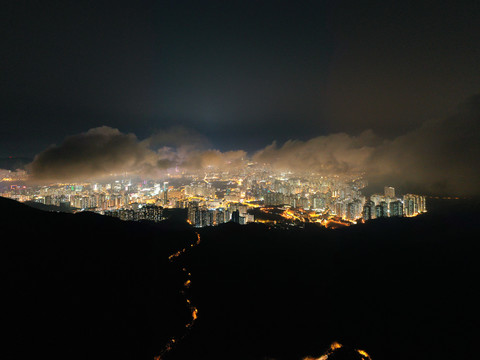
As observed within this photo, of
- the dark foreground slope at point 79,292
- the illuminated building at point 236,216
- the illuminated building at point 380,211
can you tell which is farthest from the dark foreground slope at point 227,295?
the illuminated building at point 236,216

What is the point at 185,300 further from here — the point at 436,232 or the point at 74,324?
the point at 436,232

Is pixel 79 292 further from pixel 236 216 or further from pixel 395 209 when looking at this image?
pixel 395 209

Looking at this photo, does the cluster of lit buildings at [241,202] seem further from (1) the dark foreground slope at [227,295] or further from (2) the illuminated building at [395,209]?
(1) the dark foreground slope at [227,295]

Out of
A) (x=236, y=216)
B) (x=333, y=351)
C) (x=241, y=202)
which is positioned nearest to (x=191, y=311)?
(x=333, y=351)

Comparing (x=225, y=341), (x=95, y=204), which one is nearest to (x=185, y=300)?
(x=225, y=341)

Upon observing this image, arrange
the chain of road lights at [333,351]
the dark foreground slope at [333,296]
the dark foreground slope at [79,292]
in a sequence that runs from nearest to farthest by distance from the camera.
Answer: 1. the dark foreground slope at [79,292]
2. the chain of road lights at [333,351]
3. the dark foreground slope at [333,296]

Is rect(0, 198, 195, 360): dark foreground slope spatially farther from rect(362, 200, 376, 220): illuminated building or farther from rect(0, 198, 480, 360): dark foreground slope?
rect(362, 200, 376, 220): illuminated building
